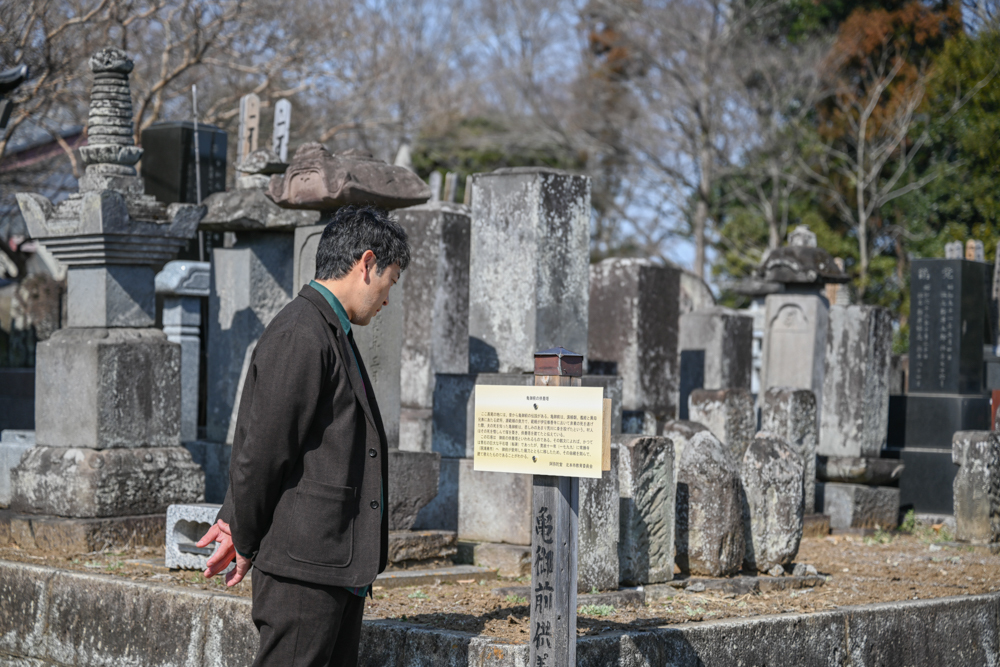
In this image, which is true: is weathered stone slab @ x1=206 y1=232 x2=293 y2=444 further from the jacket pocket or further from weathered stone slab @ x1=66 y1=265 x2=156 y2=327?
the jacket pocket

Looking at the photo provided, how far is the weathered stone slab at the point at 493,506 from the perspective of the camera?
5969mm

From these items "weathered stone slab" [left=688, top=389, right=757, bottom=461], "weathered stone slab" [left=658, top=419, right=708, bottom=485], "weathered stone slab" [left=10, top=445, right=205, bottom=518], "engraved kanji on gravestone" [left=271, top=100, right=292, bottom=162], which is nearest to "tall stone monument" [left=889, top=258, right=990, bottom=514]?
"weathered stone slab" [left=688, top=389, right=757, bottom=461]

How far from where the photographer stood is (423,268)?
7.88 meters

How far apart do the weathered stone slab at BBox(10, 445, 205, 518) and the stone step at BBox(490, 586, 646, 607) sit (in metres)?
2.17

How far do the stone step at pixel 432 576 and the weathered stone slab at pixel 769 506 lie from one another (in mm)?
1411

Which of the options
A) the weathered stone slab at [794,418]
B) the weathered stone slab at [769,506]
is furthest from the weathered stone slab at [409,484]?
the weathered stone slab at [794,418]

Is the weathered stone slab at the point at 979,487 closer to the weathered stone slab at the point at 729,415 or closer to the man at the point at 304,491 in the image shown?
the weathered stone slab at the point at 729,415

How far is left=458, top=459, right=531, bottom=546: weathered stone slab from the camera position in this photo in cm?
597

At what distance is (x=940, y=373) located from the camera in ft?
33.7

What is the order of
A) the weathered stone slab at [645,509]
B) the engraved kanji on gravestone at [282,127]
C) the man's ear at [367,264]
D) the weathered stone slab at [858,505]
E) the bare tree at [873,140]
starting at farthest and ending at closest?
the bare tree at [873,140] → the engraved kanji on gravestone at [282,127] → the weathered stone slab at [858,505] → the weathered stone slab at [645,509] → the man's ear at [367,264]

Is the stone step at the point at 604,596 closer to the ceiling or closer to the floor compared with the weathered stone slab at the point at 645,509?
closer to the floor

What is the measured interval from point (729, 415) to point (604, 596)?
350cm

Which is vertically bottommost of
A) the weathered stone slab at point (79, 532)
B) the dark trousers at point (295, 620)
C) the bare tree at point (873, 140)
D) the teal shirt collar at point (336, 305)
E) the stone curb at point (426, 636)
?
the stone curb at point (426, 636)

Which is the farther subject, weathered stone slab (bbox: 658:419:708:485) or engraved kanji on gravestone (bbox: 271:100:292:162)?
engraved kanji on gravestone (bbox: 271:100:292:162)
